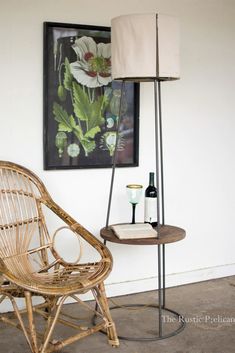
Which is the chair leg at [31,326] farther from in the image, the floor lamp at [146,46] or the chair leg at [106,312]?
the floor lamp at [146,46]

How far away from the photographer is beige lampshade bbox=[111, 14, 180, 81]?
8.95ft

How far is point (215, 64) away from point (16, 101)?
1.51m

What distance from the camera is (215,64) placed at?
3777 millimetres

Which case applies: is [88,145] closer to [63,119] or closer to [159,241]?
[63,119]

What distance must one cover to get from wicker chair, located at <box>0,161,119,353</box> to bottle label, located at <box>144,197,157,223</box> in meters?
0.38

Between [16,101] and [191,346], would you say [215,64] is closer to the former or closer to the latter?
[16,101]

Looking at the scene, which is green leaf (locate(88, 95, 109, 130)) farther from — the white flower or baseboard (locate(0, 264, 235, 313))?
baseboard (locate(0, 264, 235, 313))

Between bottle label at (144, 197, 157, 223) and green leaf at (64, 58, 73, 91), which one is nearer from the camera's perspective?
bottle label at (144, 197, 157, 223)

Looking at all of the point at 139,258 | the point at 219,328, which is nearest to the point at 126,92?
the point at 139,258

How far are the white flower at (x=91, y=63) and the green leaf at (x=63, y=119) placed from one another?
22 cm

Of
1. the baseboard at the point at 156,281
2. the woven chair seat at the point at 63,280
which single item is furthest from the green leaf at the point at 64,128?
the baseboard at the point at 156,281

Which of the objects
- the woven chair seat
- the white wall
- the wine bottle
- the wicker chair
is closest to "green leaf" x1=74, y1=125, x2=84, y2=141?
the white wall

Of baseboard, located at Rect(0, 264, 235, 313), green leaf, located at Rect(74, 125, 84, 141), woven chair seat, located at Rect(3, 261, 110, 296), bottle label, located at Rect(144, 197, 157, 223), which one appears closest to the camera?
woven chair seat, located at Rect(3, 261, 110, 296)

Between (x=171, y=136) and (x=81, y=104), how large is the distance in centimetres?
73
